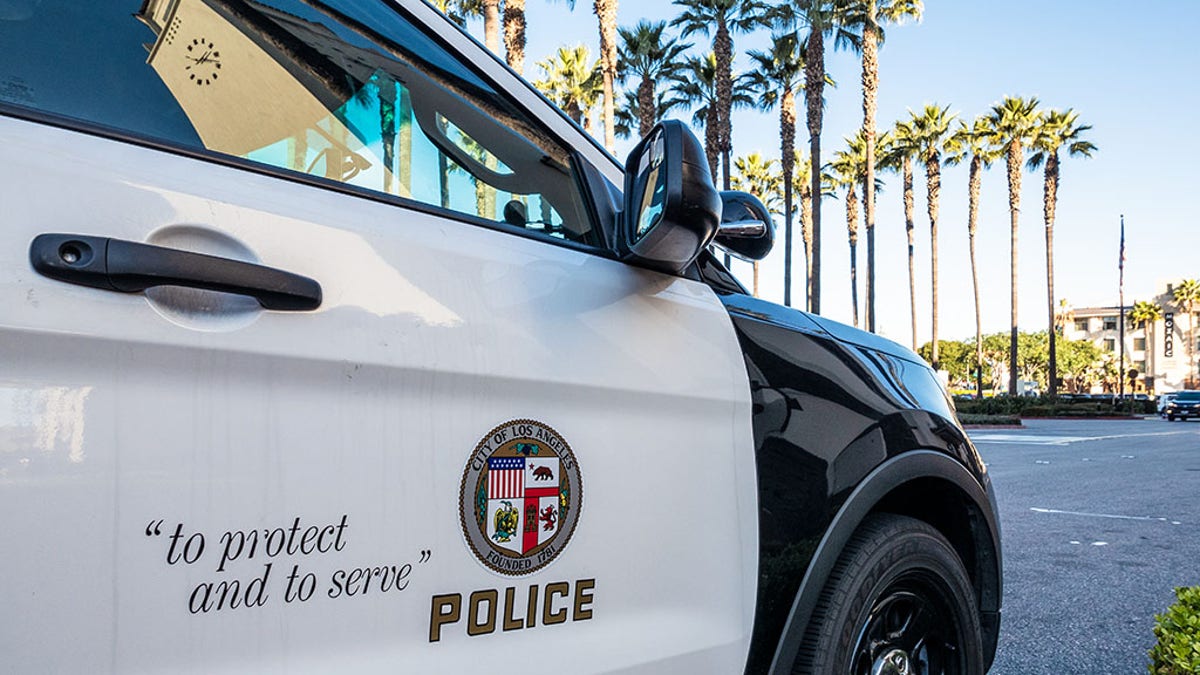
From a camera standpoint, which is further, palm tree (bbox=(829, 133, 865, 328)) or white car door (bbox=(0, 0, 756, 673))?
palm tree (bbox=(829, 133, 865, 328))

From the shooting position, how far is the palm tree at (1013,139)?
38906 millimetres

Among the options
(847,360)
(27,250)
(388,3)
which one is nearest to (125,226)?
(27,250)

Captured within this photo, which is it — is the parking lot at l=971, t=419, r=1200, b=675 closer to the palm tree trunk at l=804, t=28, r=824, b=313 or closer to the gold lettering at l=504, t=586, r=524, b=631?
the gold lettering at l=504, t=586, r=524, b=631

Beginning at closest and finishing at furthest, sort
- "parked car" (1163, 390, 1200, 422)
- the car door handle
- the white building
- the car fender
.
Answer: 1. the car door handle
2. the car fender
3. "parked car" (1163, 390, 1200, 422)
4. the white building

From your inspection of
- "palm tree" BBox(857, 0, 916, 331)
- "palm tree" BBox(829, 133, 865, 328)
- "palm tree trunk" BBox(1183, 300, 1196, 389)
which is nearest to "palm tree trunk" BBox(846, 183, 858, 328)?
"palm tree" BBox(829, 133, 865, 328)

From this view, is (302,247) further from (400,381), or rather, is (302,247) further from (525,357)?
(525,357)

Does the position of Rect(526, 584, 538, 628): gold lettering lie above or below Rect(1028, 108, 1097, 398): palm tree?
below

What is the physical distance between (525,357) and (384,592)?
392 millimetres

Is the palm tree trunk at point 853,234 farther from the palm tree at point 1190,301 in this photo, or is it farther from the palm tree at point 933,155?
the palm tree at point 1190,301

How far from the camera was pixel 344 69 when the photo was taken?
1.46m

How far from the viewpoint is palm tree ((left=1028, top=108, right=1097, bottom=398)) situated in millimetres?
39344

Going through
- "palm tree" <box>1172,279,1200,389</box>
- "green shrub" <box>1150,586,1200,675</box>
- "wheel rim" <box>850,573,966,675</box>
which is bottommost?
"green shrub" <box>1150,586,1200,675</box>

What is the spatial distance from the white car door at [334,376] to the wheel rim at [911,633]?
46 cm

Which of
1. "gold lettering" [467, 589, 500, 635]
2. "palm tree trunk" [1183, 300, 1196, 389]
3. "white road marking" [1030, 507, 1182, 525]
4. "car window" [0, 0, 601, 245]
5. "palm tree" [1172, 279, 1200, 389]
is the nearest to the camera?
"car window" [0, 0, 601, 245]
